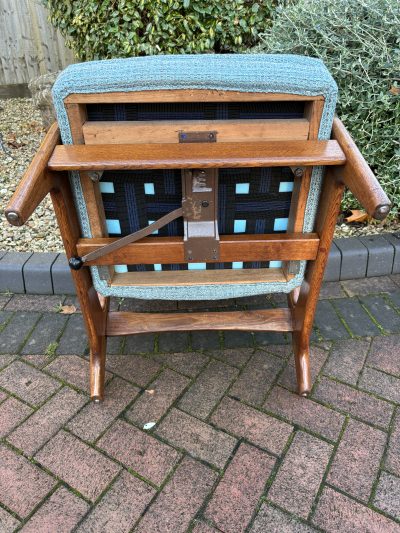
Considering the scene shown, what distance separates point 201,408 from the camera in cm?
200

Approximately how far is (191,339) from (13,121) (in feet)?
11.1

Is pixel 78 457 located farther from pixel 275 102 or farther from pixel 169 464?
pixel 275 102

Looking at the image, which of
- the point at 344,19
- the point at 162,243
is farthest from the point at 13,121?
the point at 162,243

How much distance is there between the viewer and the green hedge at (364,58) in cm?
262

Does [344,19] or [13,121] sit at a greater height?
[344,19]

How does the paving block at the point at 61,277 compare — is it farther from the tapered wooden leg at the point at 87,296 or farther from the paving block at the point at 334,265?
the paving block at the point at 334,265

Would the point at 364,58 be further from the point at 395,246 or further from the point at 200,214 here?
the point at 200,214

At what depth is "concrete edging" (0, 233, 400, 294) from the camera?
2.63 meters

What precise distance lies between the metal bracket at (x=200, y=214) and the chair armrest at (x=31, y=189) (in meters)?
0.42

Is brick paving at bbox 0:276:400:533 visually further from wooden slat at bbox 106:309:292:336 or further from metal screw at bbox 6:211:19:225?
metal screw at bbox 6:211:19:225

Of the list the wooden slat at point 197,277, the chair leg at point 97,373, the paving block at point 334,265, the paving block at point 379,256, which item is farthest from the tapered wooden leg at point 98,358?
the paving block at point 379,256

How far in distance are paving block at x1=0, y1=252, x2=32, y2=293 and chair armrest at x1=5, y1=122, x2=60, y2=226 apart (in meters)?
1.36

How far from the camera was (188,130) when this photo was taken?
1.40 metres

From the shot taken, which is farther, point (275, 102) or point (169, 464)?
point (169, 464)
